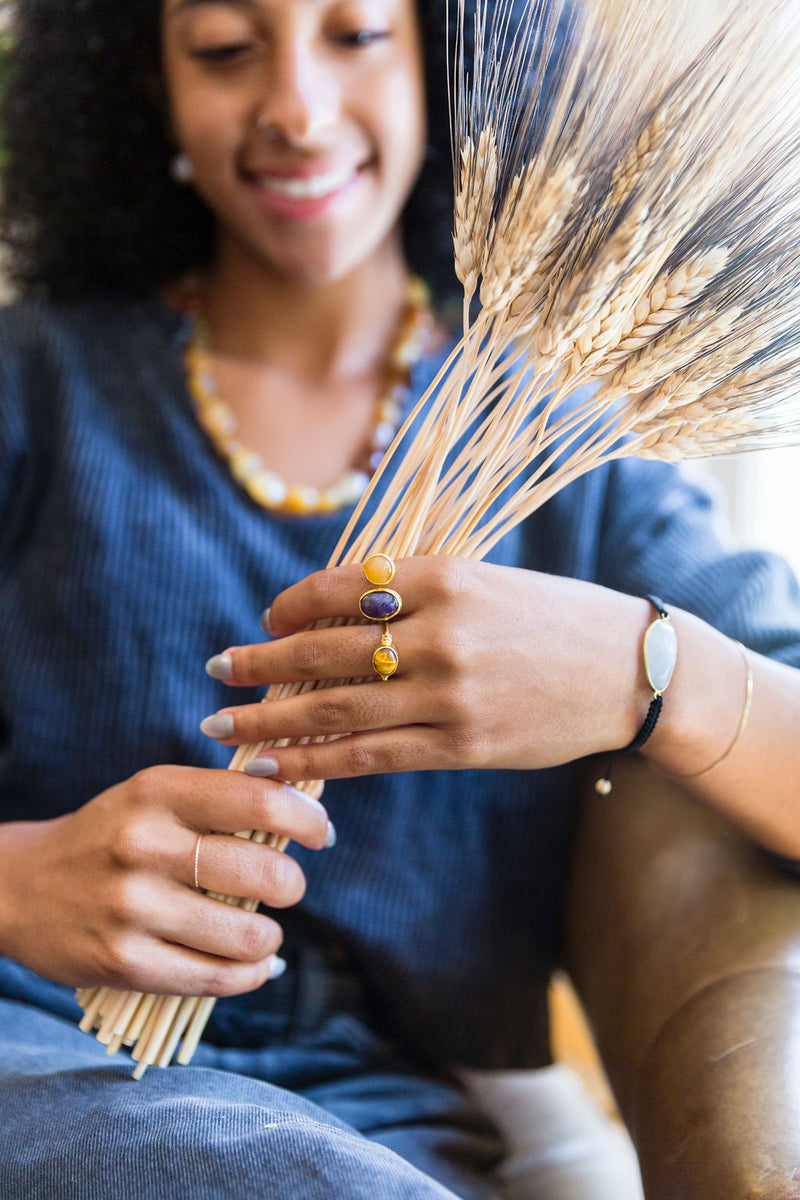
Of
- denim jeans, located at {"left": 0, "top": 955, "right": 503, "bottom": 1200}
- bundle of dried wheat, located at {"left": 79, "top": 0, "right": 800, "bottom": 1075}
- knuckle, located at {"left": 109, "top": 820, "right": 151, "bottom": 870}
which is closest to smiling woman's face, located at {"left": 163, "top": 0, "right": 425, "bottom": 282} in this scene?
bundle of dried wheat, located at {"left": 79, "top": 0, "right": 800, "bottom": 1075}

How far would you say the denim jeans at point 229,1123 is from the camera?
0.57 meters

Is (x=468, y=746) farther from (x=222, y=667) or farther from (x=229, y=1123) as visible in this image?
(x=229, y=1123)

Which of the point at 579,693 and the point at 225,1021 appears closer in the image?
the point at 579,693

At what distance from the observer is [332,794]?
2.93 ft

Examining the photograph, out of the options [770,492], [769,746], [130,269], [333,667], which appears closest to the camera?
[333,667]

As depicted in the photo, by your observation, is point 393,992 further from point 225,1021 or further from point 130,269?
point 130,269

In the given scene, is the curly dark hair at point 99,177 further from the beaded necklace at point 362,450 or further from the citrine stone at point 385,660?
the citrine stone at point 385,660

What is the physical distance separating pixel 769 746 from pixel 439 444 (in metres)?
0.32

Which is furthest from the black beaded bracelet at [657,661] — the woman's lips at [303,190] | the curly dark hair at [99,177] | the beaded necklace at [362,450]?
the curly dark hair at [99,177]

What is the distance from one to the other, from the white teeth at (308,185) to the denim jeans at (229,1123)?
662mm

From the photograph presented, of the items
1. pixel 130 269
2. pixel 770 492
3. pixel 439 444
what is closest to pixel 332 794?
pixel 439 444

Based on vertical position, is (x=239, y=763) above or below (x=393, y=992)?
above

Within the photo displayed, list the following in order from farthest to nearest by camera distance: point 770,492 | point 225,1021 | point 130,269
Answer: point 770,492 → point 130,269 → point 225,1021

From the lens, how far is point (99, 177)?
3.64ft
